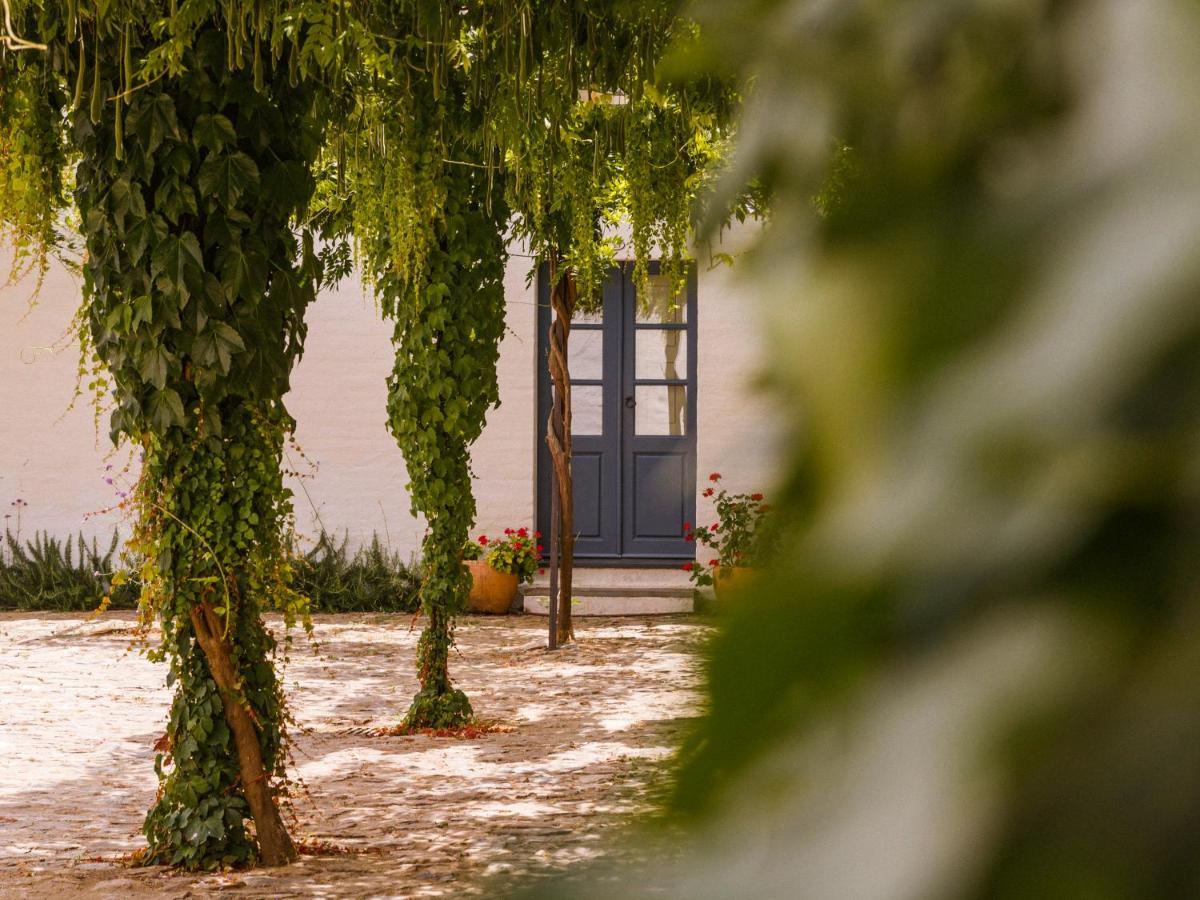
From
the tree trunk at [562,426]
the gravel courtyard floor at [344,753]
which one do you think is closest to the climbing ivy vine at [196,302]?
the gravel courtyard floor at [344,753]

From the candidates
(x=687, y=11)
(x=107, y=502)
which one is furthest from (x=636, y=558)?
(x=687, y=11)

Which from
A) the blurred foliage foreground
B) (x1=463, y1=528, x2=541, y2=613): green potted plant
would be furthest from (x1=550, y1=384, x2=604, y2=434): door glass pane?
the blurred foliage foreground

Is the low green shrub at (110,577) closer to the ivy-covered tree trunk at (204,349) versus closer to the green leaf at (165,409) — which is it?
the ivy-covered tree trunk at (204,349)

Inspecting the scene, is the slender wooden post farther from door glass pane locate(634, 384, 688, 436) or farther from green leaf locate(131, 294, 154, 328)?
green leaf locate(131, 294, 154, 328)

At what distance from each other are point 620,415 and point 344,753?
6.12m

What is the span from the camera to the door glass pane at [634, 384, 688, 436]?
12.9 m

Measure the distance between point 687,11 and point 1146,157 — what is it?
0.35 ft

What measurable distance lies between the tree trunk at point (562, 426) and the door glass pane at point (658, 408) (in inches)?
98.0

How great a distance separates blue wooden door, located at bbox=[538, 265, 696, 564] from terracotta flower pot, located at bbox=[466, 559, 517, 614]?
0.78 m

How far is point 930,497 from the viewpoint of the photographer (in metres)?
0.12

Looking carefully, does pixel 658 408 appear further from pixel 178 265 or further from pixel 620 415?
pixel 178 265

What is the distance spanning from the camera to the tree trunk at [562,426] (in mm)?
9891

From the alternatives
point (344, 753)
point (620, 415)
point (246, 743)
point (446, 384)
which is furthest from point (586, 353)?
point (246, 743)

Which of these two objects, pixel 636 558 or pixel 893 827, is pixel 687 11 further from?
pixel 636 558
